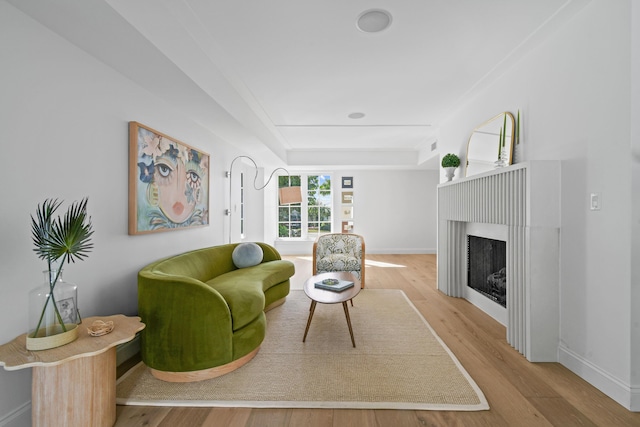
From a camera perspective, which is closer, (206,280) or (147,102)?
(147,102)

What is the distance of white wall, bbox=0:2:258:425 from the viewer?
147 cm

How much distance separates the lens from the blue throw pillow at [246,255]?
3.47 metres

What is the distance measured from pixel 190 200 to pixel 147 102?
1.11 m

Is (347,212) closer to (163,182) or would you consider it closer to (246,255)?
(246,255)

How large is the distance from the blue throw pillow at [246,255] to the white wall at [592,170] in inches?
122

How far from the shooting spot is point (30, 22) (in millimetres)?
1554

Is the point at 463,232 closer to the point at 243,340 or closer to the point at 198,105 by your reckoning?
the point at 243,340

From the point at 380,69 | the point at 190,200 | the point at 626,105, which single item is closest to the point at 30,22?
the point at 190,200

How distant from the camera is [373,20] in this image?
2.04 meters

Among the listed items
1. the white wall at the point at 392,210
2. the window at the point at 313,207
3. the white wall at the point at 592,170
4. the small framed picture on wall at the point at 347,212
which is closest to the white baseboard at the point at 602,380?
A: the white wall at the point at 592,170

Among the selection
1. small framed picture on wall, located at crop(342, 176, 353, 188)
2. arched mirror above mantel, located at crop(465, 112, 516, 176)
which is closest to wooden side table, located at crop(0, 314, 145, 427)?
arched mirror above mantel, located at crop(465, 112, 516, 176)

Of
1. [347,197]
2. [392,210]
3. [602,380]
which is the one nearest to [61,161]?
[602,380]

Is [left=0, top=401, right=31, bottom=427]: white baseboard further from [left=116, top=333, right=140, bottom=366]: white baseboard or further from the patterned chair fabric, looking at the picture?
the patterned chair fabric

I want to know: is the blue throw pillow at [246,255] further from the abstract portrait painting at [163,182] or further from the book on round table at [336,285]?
the book on round table at [336,285]
